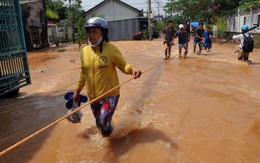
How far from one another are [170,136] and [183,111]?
1236mm

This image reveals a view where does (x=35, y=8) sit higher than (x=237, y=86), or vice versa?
(x=35, y=8)

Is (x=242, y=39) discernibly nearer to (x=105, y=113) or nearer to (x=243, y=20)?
(x=105, y=113)

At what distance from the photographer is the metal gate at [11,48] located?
626 cm

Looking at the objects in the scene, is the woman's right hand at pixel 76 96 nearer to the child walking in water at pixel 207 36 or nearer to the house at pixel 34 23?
the child walking in water at pixel 207 36

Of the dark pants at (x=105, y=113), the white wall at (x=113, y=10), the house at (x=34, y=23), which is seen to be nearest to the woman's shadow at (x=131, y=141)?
the dark pants at (x=105, y=113)

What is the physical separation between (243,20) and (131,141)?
22.2 metres

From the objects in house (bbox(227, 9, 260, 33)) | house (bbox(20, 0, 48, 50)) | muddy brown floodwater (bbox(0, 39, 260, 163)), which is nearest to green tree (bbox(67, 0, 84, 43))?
house (bbox(20, 0, 48, 50))

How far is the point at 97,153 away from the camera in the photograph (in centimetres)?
382

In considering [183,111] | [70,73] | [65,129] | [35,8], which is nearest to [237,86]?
[183,111]

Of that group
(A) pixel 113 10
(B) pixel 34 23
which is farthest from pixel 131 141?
(A) pixel 113 10

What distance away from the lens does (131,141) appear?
4.19 m

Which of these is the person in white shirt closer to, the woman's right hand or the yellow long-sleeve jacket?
the yellow long-sleeve jacket

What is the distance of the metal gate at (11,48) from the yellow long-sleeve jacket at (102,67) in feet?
11.3

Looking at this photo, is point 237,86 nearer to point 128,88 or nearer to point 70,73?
point 128,88
